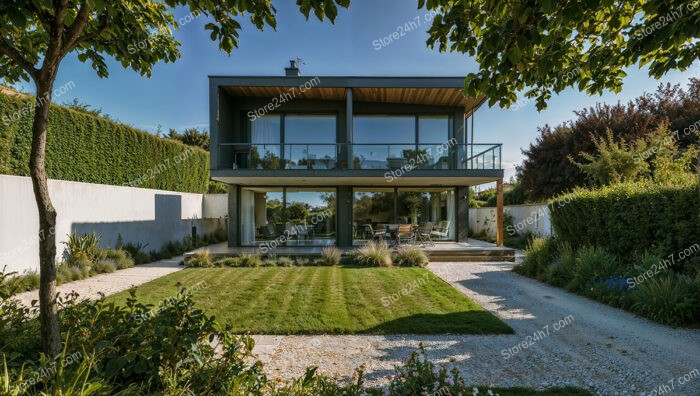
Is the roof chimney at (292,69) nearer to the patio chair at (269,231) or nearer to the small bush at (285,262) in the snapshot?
the patio chair at (269,231)

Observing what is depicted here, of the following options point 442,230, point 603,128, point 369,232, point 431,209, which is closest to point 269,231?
point 369,232

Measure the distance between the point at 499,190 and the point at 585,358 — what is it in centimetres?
993

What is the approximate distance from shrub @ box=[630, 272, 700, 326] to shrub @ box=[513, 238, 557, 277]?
3131mm

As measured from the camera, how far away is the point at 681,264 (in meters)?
6.83

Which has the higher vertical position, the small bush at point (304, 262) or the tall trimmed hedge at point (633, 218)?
→ the tall trimmed hedge at point (633, 218)

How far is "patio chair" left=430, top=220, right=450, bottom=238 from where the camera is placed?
15.5 metres

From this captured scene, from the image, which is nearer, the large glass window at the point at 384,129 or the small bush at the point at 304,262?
the small bush at the point at 304,262

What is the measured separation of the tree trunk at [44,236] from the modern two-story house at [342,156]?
1020 cm

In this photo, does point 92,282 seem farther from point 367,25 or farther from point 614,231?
point 614,231

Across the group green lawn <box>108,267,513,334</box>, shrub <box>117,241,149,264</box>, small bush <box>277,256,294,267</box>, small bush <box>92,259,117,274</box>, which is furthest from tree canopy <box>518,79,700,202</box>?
small bush <box>92,259,117,274</box>

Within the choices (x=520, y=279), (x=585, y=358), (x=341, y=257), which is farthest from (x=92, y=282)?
(x=520, y=279)

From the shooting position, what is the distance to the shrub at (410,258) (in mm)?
11039

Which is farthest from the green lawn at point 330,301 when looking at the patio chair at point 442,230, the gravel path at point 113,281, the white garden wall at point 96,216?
the patio chair at point 442,230

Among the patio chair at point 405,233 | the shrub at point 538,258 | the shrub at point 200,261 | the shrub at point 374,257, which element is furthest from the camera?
the patio chair at point 405,233
